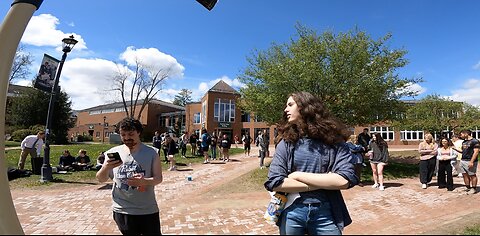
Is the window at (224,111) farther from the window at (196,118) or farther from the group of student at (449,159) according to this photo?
the group of student at (449,159)

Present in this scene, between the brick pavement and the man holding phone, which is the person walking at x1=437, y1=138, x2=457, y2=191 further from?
the man holding phone

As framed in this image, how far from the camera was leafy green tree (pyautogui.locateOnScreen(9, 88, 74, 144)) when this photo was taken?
3817 cm

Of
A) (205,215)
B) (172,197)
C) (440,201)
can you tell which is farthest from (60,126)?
(440,201)

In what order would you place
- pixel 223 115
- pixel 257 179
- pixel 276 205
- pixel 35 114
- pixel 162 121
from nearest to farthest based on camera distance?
1. pixel 276 205
2. pixel 257 179
3. pixel 35 114
4. pixel 223 115
5. pixel 162 121

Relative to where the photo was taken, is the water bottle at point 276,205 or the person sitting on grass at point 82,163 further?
the person sitting on grass at point 82,163

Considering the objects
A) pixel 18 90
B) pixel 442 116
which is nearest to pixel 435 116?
pixel 442 116

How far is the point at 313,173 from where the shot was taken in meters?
1.91

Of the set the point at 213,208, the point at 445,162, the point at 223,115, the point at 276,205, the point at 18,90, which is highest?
the point at 18,90

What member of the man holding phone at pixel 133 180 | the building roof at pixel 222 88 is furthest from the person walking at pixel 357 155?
the building roof at pixel 222 88

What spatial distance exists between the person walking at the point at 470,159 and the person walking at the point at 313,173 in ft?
29.0

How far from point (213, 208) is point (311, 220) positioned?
17.6ft

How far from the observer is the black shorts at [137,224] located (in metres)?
2.79

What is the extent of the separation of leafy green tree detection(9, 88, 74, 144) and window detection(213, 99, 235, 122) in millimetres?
20885

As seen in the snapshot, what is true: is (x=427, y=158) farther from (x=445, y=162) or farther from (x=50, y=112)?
(x=50, y=112)
